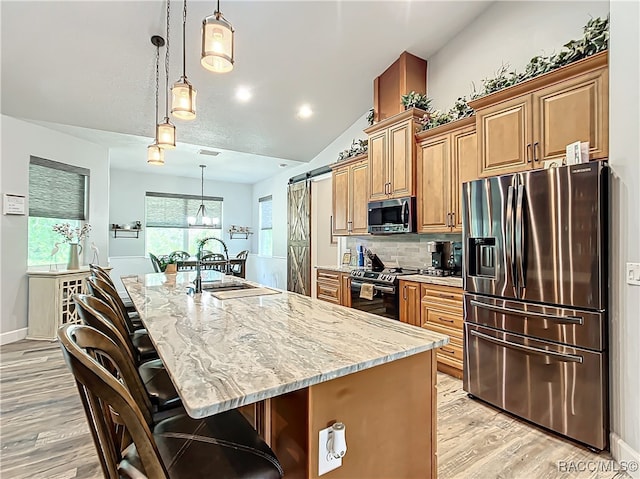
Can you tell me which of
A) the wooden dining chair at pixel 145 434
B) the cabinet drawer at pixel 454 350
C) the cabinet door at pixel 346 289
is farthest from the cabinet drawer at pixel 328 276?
the wooden dining chair at pixel 145 434

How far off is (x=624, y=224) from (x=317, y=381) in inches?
80.3

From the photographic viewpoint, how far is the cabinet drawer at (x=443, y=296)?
2930 millimetres

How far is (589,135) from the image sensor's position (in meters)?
2.19

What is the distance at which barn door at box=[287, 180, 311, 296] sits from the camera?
6453 mm

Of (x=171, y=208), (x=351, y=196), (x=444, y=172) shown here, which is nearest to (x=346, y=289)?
(x=351, y=196)

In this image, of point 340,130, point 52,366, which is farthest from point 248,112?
point 52,366

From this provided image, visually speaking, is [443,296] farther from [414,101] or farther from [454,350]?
[414,101]

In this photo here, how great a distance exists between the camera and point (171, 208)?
8.16 m

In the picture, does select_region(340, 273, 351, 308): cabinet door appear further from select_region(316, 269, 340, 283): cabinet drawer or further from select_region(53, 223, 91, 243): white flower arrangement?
select_region(53, 223, 91, 243): white flower arrangement

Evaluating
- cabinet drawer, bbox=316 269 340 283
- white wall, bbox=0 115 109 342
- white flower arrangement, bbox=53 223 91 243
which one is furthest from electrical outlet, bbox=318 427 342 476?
white flower arrangement, bbox=53 223 91 243

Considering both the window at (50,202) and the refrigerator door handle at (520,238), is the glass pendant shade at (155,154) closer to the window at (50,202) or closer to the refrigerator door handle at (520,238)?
the window at (50,202)

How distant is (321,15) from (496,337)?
10.9 ft

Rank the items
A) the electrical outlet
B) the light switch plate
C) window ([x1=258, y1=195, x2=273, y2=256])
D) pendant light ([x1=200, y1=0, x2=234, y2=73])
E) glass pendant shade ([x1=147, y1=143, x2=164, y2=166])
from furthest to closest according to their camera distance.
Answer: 1. window ([x1=258, y1=195, x2=273, y2=256])
2. glass pendant shade ([x1=147, y1=143, x2=164, y2=166])
3. the light switch plate
4. pendant light ([x1=200, y1=0, x2=234, y2=73])
5. the electrical outlet

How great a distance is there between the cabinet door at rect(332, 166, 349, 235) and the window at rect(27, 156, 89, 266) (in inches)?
153
